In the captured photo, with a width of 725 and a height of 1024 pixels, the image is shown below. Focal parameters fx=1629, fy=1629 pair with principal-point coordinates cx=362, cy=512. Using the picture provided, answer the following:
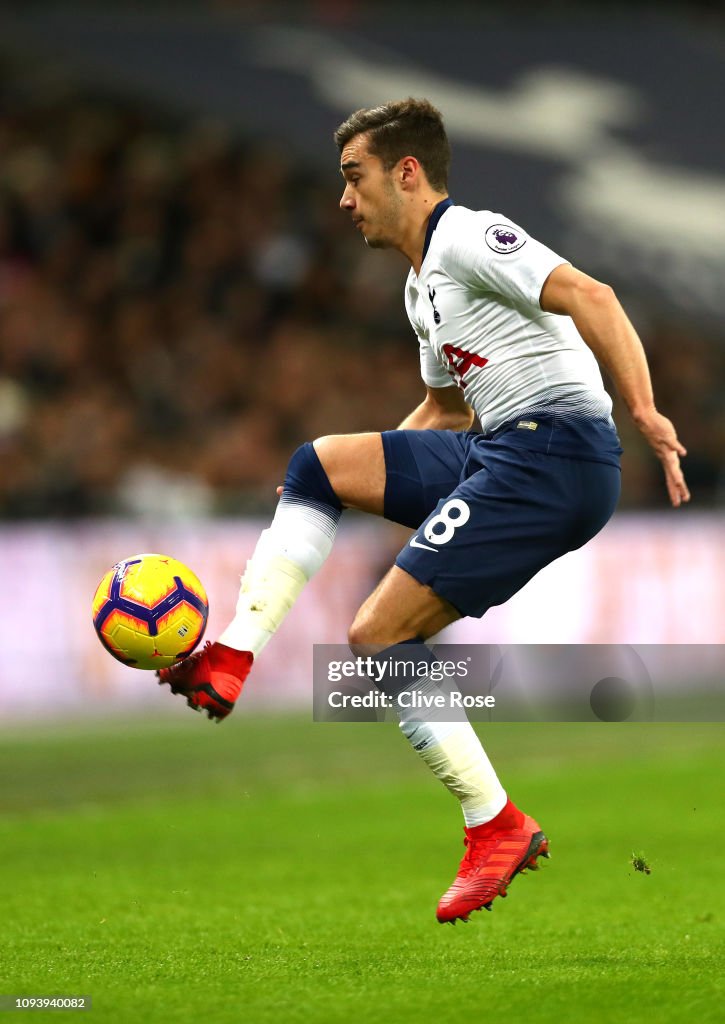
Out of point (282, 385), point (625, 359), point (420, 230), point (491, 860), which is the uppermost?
point (282, 385)

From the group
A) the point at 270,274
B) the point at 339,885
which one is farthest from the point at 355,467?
the point at 270,274

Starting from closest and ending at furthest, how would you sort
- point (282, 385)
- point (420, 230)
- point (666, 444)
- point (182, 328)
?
point (666, 444) < point (420, 230) < point (282, 385) < point (182, 328)

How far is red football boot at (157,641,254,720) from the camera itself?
5.02m

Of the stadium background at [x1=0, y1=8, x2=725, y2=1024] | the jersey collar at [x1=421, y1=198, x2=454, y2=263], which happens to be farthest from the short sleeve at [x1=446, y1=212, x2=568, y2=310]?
the stadium background at [x1=0, y1=8, x2=725, y2=1024]

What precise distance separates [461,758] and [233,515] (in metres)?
11.3

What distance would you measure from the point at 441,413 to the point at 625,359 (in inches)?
49.2

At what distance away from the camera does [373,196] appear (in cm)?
515

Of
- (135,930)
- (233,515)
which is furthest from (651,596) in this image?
(135,930)

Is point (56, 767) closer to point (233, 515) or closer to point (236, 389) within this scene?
point (233, 515)

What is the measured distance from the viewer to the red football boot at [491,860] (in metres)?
5.07

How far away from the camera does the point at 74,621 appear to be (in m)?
15.6

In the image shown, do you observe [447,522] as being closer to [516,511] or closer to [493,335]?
[516,511]

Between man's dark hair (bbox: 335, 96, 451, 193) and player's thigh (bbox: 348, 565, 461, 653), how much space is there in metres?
1.28

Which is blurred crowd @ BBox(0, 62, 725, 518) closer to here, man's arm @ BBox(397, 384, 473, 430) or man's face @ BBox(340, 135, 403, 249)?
man's arm @ BBox(397, 384, 473, 430)
